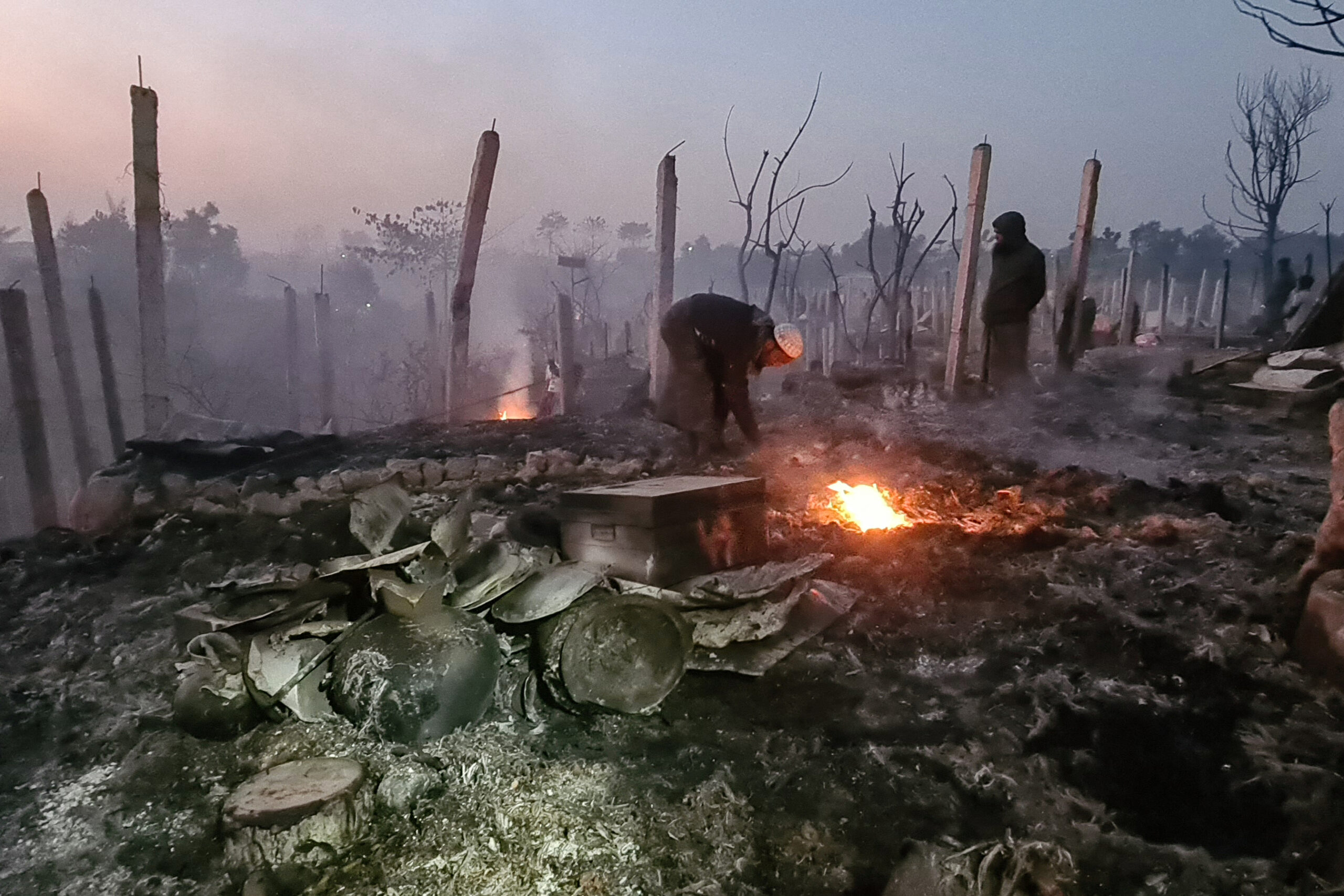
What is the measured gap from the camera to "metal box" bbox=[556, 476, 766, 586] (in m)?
3.55

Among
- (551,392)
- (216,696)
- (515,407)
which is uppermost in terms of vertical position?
(216,696)

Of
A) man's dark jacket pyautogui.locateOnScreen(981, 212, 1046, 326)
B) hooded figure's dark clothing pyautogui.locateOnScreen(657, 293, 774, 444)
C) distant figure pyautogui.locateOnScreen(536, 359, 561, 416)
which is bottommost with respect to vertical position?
distant figure pyautogui.locateOnScreen(536, 359, 561, 416)

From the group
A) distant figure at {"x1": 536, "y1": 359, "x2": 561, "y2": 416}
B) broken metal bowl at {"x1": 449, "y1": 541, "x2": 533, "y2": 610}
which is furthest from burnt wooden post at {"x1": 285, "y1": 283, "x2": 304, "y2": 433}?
broken metal bowl at {"x1": 449, "y1": 541, "x2": 533, "y2": 610}

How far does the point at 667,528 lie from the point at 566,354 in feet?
32.2

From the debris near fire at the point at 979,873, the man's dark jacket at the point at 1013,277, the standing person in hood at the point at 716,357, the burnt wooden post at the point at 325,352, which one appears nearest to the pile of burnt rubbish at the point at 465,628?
the debris near fire at the point at 979,873

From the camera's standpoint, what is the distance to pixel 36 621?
4.16 m

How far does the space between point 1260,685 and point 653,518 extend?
109 inches

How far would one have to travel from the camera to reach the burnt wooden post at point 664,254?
388 inches

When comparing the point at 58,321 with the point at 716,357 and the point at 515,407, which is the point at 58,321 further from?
the point at 716,357

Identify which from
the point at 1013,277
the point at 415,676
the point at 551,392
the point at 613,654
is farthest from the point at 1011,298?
the point at 415,676

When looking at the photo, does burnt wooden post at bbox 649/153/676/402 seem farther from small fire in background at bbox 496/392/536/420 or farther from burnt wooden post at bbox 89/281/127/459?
burnt wooden post at bbox 89/281/127/459

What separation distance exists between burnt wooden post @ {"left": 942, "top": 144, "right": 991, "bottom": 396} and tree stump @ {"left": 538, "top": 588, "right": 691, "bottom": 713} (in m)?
8.10

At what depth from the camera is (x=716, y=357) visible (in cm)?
735

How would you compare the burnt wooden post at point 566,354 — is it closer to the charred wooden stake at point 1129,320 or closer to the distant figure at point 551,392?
the distant figure at point 551,392
